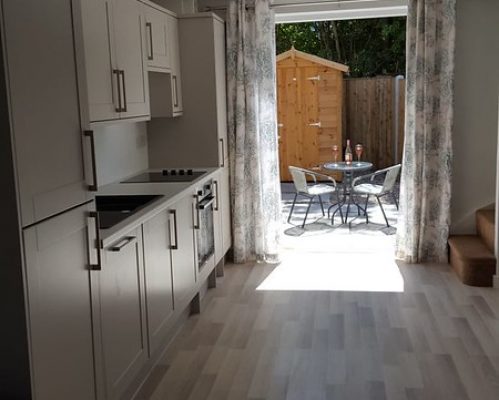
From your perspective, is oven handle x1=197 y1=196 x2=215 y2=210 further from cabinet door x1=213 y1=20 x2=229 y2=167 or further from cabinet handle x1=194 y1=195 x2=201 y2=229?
cabinet door x1=213 y1=20 x2=229 y2=167

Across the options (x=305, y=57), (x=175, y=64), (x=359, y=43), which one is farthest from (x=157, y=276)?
(x=359, y=43)

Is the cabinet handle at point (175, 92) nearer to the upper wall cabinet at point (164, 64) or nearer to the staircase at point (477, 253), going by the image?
the upper wall cabinet at point (164, 64)

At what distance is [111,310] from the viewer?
9.18ft

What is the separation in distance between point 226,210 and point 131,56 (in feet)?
6.71

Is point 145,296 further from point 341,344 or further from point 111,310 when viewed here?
point 341,344

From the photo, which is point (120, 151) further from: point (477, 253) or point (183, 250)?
point (477, 253)

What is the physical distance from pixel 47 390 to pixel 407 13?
4.36 metres

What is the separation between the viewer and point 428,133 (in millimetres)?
5371

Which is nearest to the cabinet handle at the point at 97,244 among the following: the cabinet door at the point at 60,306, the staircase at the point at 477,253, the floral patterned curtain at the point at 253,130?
the cabinet door at the point at 60,306

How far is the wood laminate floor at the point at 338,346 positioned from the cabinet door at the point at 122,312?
0.32 metres

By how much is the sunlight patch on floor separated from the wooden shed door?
435 cm

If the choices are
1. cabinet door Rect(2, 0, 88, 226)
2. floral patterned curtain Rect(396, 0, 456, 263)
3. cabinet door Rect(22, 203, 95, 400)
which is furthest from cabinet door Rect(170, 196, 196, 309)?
floral patterned curtain Rect(396, 0, 456, 263)

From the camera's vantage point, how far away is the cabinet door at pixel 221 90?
5221mm

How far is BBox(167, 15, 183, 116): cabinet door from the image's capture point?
16.0 feet
